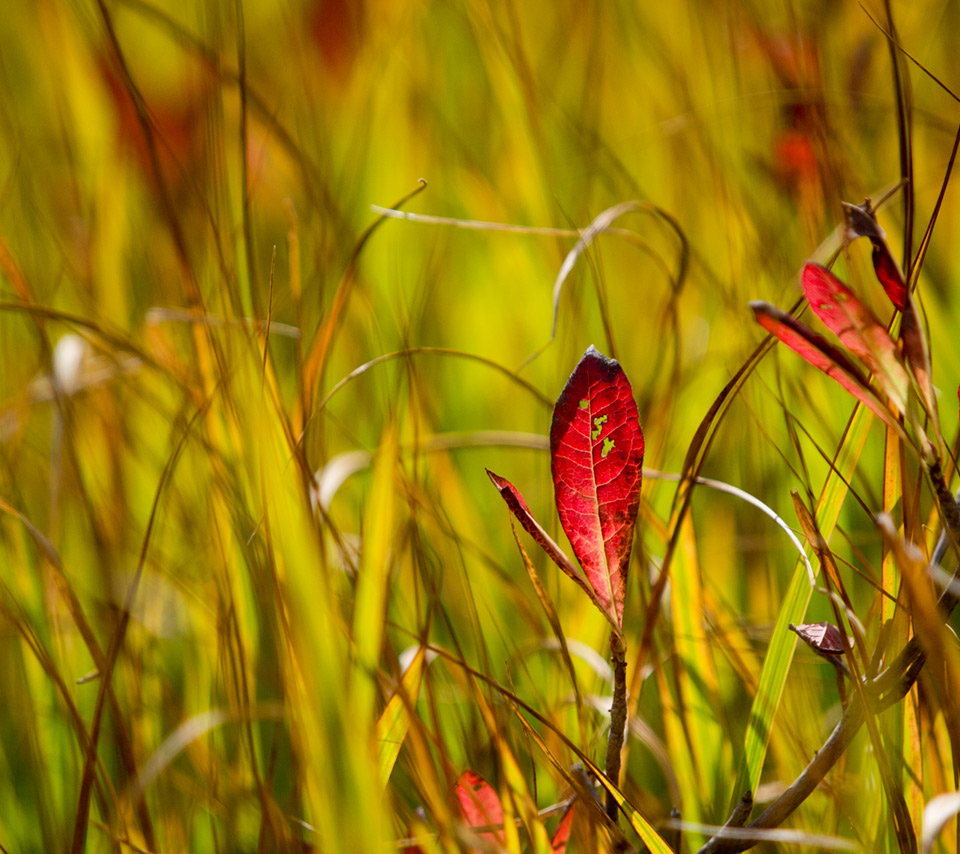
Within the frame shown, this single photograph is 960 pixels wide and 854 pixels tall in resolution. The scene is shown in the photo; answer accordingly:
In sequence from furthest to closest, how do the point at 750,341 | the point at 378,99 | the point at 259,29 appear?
the point at 259,29 → the point at 378,99 → the point at 750,341

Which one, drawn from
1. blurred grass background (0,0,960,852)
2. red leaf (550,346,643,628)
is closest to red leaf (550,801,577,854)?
blurred grass background (0,0,960,852)

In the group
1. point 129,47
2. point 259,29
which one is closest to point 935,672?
point 259,29

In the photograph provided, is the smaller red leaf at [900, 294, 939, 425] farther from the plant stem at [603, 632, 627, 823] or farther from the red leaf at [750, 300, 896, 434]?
the plant stem at [603, 632, 627, 823]

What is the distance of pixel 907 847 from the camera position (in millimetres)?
296

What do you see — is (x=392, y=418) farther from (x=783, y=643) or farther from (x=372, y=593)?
(x=783, y=643)

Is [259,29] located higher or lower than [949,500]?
higher

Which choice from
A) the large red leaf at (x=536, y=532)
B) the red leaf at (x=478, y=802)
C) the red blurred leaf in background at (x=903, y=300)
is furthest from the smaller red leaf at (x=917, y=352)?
the red leaf at (x=478, y=802)

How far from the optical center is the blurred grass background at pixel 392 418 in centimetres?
37

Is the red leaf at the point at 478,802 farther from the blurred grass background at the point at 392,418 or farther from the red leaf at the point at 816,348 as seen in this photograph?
the red leaf at the point at 816,348

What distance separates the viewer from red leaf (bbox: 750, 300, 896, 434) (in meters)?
0.24

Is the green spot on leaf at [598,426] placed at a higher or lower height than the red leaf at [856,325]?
lower

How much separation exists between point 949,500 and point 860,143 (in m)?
0.86

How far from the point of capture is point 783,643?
14.0 inches

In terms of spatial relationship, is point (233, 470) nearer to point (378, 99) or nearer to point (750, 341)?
point (750, 341)
